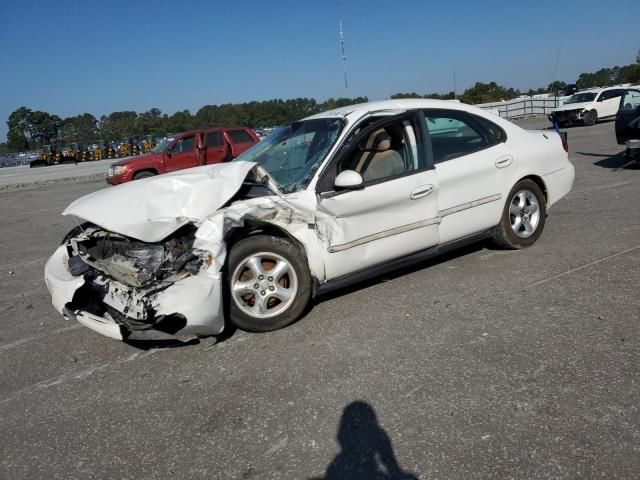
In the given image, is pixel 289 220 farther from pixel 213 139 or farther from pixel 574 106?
pixel 574 106

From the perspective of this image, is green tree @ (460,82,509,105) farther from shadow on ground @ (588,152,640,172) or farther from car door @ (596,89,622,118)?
shadow on ground @ (588,152,640,172)

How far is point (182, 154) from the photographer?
15430 millimetres

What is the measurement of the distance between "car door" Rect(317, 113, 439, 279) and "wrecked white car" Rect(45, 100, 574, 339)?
0.03 feet

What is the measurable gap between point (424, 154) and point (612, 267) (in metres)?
1.95

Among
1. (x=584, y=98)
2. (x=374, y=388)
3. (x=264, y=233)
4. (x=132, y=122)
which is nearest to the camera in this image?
(x=374, y=388)

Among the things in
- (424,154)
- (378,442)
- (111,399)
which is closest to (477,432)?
(378,442)

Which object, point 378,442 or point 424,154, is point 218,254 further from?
point 424,154

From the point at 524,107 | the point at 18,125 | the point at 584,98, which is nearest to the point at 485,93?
the point at 524,107

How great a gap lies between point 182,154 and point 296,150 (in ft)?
38.1

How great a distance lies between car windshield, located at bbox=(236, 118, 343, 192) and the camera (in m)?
4.21

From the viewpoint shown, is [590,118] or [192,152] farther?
[590,118]

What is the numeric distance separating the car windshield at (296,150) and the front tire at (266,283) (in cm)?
56

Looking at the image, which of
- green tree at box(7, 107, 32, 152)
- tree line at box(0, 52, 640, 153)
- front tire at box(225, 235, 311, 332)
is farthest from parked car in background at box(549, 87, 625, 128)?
green tree at box(7, 107, 32, 152)

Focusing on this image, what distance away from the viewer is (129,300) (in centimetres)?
340
